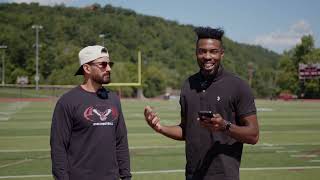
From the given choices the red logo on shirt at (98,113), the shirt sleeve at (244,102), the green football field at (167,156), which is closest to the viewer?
the shirt sleeve at (244,102)

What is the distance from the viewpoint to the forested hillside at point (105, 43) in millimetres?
108875

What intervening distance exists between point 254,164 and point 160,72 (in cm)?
10776

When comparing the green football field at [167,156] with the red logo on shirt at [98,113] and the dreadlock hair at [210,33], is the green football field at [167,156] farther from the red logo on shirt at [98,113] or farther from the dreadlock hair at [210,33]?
the dreadlock hair at [210,33]

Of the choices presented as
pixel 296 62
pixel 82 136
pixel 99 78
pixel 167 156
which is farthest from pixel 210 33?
pixel 296 62

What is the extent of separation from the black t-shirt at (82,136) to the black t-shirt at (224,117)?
2.88 feet

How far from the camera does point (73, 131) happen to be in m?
4.77

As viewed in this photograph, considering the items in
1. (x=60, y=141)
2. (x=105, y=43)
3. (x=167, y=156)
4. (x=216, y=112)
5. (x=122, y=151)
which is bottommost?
(x=167, y=156)

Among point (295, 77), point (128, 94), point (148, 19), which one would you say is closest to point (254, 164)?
point (128, 94)

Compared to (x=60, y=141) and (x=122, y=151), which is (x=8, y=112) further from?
(x=60, y=141)

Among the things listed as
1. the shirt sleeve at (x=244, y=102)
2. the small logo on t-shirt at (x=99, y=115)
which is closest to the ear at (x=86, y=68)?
the small logo on t-shirt at (x=99, y=115)

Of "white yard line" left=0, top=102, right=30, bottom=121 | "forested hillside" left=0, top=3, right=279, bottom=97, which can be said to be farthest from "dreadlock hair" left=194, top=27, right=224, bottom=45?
"forested hillside" left=0, top=3, right=279, bottom=97

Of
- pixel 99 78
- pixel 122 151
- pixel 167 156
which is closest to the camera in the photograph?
pixel 99 78

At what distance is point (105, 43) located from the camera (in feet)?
382

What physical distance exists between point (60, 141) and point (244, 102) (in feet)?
5.22
